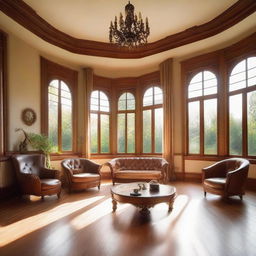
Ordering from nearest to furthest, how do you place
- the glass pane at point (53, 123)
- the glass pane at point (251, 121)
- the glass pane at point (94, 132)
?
the glass pane at point (251, 121) → the glass pane at point (53, 123) → the glass pane at point (94, 132)

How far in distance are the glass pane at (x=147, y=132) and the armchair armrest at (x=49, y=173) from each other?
3.56m

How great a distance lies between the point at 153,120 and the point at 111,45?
2974mm

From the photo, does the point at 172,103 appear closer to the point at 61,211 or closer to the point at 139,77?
the point at 139,77

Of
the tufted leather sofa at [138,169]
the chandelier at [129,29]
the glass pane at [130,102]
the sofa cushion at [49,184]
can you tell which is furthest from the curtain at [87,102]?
the chandelier at [129,29]

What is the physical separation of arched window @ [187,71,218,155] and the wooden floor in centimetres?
217

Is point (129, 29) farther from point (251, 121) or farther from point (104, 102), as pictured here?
point (104, 102)

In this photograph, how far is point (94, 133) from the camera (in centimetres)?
774

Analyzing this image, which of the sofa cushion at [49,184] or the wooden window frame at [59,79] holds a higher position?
the wooden window frame at [59,79]

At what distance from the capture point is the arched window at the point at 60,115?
6.55 metres

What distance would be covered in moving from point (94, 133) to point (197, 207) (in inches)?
185

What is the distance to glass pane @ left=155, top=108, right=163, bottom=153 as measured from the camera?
7453 millimetres

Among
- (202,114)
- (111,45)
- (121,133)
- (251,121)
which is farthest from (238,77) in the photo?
(121,133)

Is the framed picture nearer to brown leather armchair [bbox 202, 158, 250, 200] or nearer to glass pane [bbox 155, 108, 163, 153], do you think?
glass pane [bbox 155, 108, 163, 153]

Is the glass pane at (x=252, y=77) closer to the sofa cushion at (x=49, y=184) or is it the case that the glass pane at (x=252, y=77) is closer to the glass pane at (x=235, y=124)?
the glass pane at (x=235, y=124)
